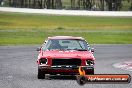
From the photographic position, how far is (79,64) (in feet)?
45.8

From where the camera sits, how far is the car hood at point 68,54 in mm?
14019

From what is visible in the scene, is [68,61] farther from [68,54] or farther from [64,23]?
[64,23]

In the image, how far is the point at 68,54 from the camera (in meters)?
14.2

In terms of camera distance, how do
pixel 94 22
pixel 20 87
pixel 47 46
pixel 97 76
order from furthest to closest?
pixel 94 22 < pixel 47 46 < pixel 20 87 < pixel 97 76

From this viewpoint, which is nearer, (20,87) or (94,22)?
(20,87)

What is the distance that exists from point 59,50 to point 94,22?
138ft

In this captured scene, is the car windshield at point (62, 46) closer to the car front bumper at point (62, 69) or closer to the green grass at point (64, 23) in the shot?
the car front bumper at point (62, 69)

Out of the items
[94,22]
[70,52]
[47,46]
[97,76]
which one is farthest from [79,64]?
[94,22]

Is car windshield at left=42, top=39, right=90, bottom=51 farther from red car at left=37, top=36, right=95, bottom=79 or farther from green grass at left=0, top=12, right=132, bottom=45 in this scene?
green grass at left=0, top=12, right=132, bottom=45

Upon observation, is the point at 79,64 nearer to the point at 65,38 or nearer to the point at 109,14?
the point at 65,38

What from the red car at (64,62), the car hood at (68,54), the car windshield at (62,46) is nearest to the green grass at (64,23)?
the car windshield at (62,46)

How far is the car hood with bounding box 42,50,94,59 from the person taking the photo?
14.0 metres

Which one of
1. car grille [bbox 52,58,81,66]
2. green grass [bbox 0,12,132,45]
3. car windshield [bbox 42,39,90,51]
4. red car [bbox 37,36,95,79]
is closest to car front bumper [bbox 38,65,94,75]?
red car [bbox 37,36,95,79]

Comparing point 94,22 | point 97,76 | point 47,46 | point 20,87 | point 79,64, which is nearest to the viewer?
point 97,76
